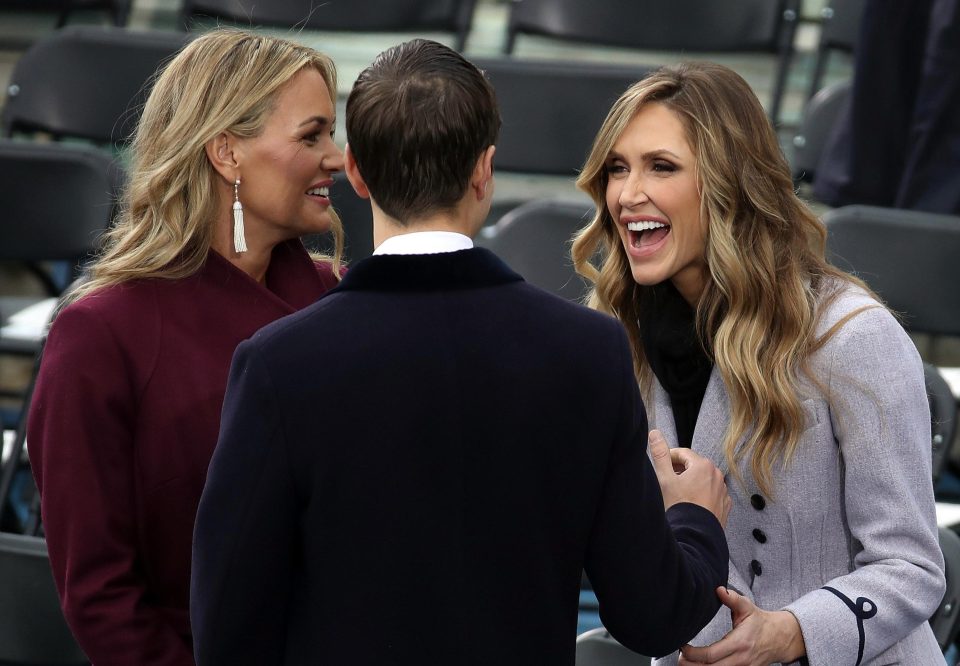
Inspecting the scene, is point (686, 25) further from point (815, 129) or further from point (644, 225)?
point (644, 225)

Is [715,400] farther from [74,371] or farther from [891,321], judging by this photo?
[74,371]

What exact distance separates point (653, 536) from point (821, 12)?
12.8 feet

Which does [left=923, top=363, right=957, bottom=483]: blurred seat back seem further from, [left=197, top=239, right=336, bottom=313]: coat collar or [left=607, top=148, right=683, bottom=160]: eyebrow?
[left=197, top=239, right=336, bottom=313]: coat collar

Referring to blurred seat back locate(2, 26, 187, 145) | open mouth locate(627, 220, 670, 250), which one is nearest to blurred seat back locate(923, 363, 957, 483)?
open mouth locate(627, 220, 670, 250)

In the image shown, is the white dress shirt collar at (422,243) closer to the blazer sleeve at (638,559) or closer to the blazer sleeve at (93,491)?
the blazer sleeve at (638,559)

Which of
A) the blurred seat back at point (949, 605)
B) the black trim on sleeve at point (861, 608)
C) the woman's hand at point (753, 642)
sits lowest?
the blurred seat back at point (949, 605)

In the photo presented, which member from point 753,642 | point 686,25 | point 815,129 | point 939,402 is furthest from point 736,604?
point 686,25

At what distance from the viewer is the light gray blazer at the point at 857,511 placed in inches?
61.5

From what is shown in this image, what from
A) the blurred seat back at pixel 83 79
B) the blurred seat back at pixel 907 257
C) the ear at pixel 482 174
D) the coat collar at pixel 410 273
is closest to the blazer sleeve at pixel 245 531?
the coat collar at pixel 410 273

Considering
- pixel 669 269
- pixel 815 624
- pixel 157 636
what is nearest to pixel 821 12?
pixel 669 269

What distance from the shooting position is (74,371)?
150 centimetres

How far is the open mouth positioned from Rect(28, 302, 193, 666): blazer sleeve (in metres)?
0.71

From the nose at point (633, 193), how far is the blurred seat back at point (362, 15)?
9.47 feet

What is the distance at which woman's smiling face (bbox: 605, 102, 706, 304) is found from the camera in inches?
67.5
